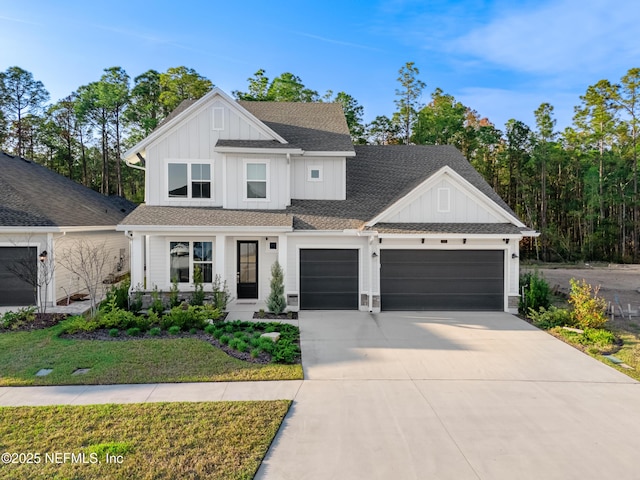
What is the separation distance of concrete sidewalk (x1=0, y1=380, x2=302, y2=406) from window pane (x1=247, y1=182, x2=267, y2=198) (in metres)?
7.63

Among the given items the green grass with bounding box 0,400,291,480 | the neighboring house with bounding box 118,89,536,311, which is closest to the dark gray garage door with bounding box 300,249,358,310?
the neighboring house with bounding box 118,89,536,311

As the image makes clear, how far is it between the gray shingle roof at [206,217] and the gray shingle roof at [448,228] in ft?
10.1

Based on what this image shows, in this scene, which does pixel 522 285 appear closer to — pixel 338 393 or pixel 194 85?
pixel 338 393

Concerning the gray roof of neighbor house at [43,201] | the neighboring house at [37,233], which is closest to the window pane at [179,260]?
the neighboring house at [37,233]

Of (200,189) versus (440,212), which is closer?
(440,212)

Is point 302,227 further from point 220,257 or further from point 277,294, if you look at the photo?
point 220,257

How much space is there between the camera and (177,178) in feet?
41.8

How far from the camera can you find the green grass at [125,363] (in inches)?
254

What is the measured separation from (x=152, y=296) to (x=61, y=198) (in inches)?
296

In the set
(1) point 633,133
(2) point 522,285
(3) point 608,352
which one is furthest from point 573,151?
(3) point 608,352

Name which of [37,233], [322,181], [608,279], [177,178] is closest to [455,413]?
[322,181]

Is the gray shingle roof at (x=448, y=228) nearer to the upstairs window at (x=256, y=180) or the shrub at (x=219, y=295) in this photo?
the upstairs window at (x=256, y=180)

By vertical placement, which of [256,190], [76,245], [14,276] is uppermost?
[256,190]

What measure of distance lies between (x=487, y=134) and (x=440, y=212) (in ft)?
78.7
